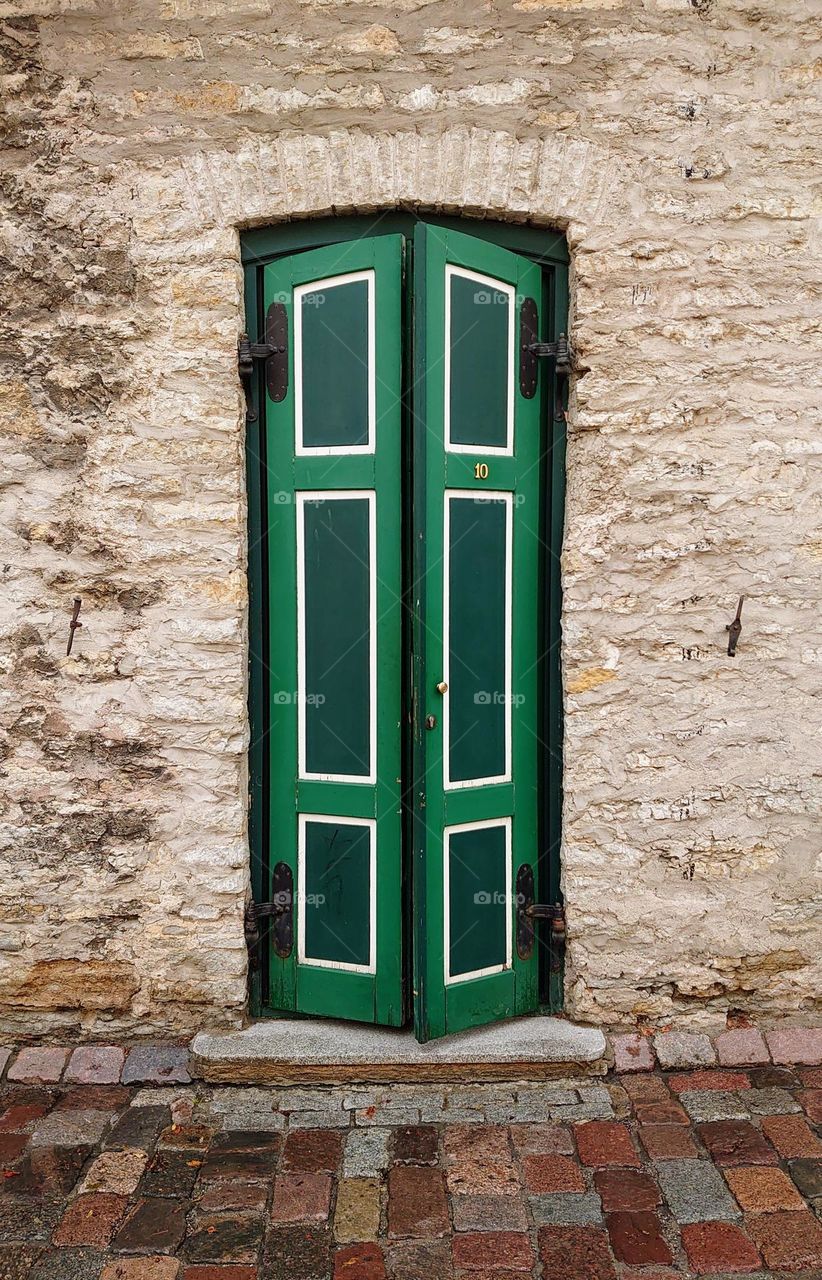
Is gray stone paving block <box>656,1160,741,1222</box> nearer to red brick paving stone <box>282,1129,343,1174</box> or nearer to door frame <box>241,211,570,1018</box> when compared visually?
door frame <box>241,211,570,1018</box>

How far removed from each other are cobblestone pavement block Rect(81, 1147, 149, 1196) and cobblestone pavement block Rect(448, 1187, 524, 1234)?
914mm

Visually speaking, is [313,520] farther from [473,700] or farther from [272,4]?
[272,4]

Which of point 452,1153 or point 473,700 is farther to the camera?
point 473,700

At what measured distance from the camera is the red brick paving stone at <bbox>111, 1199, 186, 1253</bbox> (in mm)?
2225

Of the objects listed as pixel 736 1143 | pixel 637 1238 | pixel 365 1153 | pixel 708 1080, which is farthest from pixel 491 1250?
pixel 708 1080

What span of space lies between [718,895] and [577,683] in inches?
35.5

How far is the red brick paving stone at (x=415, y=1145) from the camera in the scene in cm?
254

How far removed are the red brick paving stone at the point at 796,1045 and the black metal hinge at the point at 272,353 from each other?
2.81m

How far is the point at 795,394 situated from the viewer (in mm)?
2924

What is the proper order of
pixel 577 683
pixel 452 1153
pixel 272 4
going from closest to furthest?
pixel 452 1153, pixel 272 4, pixel 577 683

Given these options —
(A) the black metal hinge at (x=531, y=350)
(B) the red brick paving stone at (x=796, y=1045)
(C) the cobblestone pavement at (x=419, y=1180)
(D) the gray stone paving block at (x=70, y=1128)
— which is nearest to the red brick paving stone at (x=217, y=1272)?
(C) the cobblestone pavement at (x=419, y=1180)

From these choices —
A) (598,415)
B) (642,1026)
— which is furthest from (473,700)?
(642,1026)

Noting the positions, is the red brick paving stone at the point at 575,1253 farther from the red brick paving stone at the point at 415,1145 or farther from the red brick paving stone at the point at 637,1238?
the red brick paving stone at the point at 415,1145

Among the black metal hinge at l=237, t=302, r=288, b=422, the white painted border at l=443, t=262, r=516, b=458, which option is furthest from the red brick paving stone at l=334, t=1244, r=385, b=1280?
the black metal hinge at l=237, t=302, r=288, b=422
